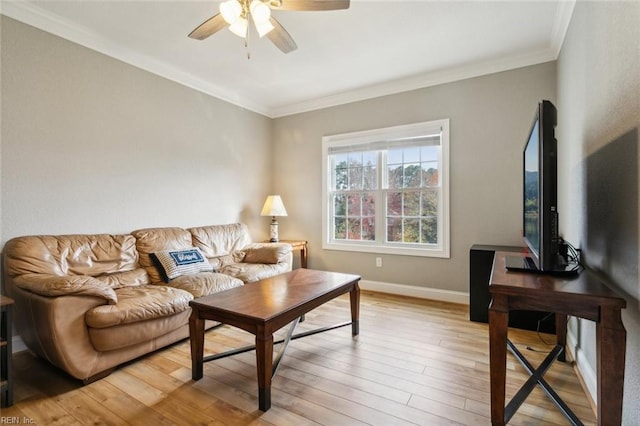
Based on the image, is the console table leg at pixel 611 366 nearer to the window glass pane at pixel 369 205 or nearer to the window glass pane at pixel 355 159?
the window glass pane at pixel 369 205

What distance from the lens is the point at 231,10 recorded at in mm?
1769

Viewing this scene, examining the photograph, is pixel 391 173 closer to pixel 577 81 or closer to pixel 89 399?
pixel 577 81

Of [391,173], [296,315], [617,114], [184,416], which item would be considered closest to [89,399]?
[184,416]

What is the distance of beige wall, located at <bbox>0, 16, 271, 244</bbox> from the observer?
234cm

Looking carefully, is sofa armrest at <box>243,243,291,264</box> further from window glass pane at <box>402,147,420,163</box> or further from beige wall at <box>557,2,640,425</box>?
beige wall at <box>557,2,640,425</box>

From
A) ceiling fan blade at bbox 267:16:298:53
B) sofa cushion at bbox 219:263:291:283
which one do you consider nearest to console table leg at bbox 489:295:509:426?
ceiling fan blade at bbox 267:16:298:53

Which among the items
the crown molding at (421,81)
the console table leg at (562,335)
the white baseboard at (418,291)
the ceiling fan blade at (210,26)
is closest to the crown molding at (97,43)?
the crown molding at (421,81)

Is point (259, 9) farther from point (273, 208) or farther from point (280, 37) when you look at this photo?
point (273, 208)

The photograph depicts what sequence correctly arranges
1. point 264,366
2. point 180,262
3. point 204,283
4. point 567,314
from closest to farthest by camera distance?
1. point 567,314
2. point 264,366
3. point 204,283
4. point 180,262

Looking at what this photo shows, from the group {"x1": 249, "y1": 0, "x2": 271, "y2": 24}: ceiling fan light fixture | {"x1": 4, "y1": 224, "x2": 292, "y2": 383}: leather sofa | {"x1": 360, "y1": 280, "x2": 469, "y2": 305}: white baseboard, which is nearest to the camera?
{"x1": 249, "y1": 0, "x2": 271, "y2": 24}: ceiling fan light fixture

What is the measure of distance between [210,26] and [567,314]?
102 inches

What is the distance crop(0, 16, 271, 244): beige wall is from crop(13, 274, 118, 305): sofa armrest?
56 cm

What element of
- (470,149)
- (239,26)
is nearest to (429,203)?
(470,149)

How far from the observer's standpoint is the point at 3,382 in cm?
169
